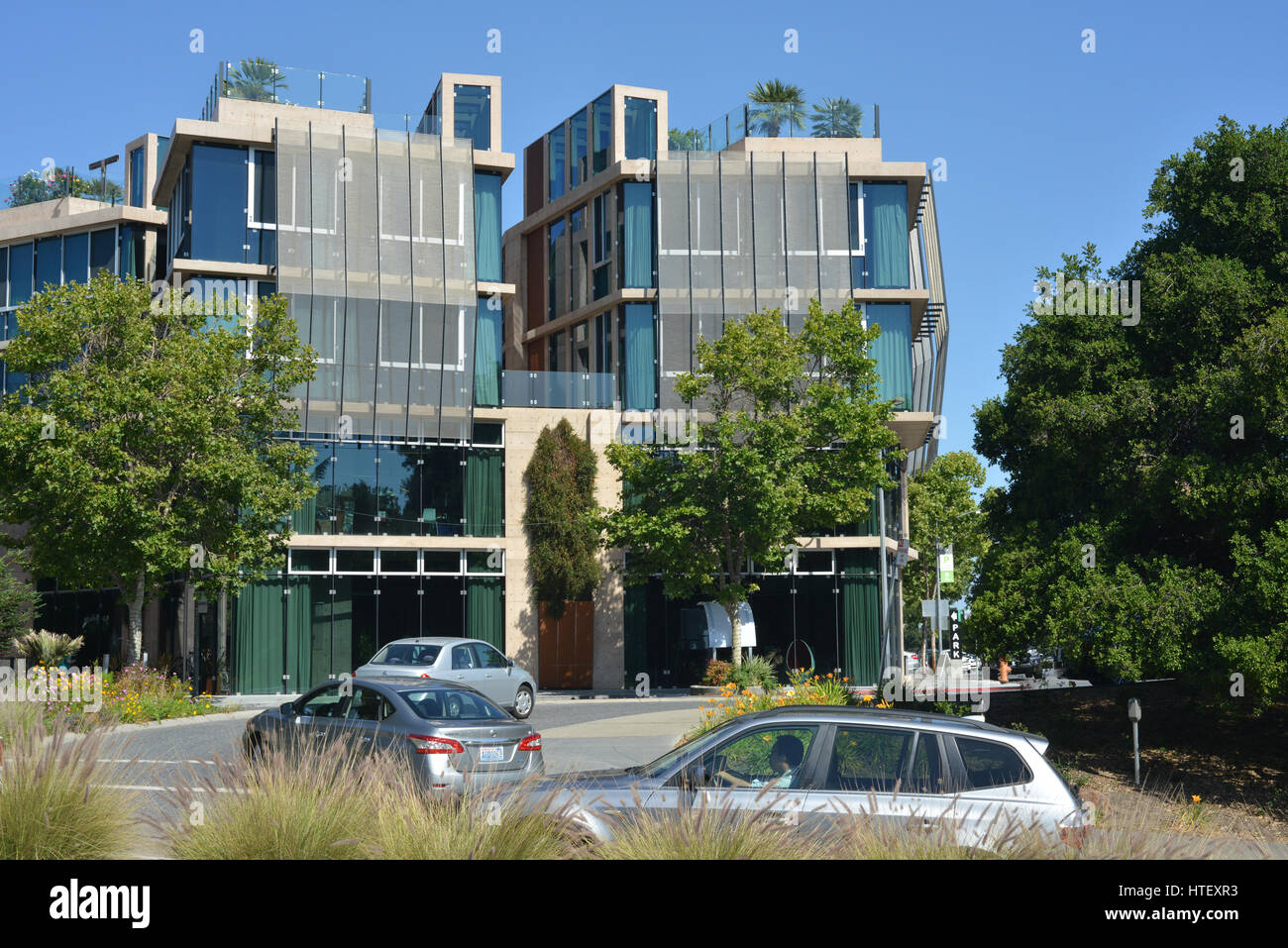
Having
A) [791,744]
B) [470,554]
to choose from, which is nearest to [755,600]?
[470,554]

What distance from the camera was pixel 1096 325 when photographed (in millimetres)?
25328

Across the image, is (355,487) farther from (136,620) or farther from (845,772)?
(845,772)

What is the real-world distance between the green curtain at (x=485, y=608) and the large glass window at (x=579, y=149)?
14.1 metres

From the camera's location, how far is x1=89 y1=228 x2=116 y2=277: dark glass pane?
4000cm

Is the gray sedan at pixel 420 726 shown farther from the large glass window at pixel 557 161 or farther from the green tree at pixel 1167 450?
the large glass window at pixel 557 161

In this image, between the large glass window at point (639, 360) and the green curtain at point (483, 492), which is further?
the large glass window at point (639, 360)

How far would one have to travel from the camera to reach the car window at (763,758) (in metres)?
8.41

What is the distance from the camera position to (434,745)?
39.4 ft

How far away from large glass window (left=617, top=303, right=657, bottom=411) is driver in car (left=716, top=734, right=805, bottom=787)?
29.0 metres

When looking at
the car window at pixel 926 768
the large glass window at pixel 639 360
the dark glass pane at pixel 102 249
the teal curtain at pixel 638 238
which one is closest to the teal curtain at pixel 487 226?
the teal curtain at pixel 638 238

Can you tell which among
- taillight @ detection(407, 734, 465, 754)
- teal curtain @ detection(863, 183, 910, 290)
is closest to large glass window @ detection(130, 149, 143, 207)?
teal curtain @ detection(863, 183, 910, 290)

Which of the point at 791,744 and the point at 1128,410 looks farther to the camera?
the point at 1128,410
